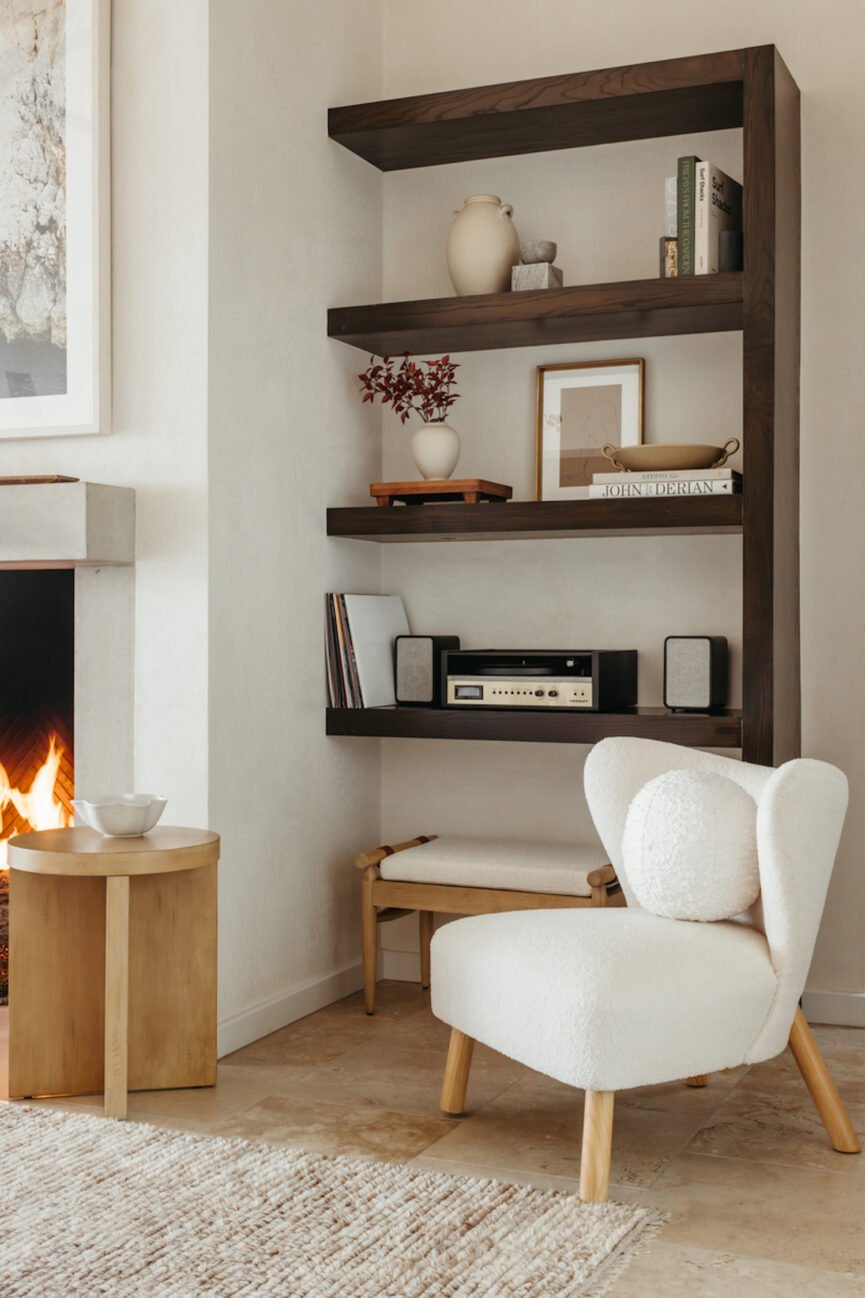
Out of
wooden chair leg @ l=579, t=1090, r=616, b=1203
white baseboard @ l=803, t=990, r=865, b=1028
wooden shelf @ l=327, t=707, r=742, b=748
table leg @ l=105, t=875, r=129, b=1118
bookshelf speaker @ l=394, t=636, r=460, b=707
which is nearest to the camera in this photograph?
wooden chair leg @ l=579, t=1090, r=616, b=1203

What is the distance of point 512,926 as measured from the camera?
2.58 metres

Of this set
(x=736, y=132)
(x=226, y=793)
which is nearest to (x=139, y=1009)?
(x=226, y=793)

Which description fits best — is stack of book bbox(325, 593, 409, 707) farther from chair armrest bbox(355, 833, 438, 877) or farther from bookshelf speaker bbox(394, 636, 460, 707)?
chair armrest bbox(355, 833, 438, 877)

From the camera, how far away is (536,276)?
139 inches

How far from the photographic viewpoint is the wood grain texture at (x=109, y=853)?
268 cm

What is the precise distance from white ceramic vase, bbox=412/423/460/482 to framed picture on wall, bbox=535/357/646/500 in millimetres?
246

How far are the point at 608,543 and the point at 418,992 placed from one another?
132 centimetres

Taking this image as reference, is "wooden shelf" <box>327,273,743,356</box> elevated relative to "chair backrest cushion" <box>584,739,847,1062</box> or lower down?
elevated

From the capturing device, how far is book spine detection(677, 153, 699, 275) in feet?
10.8

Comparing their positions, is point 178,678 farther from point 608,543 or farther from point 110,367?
point 608,543

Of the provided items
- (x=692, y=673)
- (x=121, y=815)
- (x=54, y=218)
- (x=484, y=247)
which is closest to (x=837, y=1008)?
(x=692, y=673)

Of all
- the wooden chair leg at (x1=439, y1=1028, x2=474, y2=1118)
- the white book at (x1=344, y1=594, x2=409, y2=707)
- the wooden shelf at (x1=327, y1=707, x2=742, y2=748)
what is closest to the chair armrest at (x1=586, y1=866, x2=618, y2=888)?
the wooden shelf at (x1=327, y1=707, x2=742, y2=748)

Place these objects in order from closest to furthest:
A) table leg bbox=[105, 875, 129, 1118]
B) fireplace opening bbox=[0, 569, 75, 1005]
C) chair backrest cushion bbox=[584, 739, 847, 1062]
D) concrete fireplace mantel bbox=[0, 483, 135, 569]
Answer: chair backrest cushion bbox=[584, 739, 847, 1062] < table leg bbox=[105, 875, 129, 1118] < concrete fireplace mantel bbox=[0, 483, 135, 569] < fireplace opening bbox=[0, 569, 75, 1005]

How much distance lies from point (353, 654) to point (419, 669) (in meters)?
0.20
